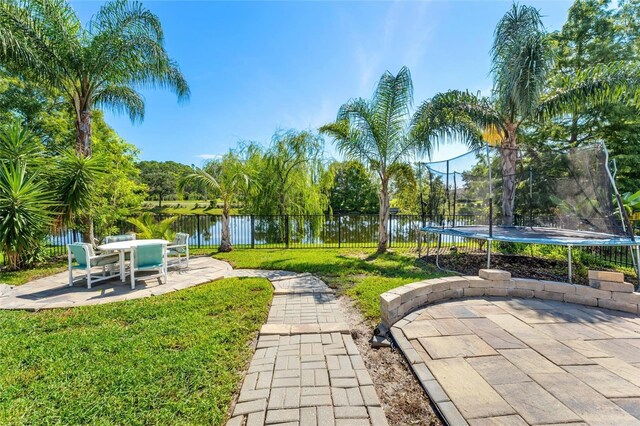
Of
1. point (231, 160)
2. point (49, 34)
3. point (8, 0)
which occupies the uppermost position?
point (8, 0)

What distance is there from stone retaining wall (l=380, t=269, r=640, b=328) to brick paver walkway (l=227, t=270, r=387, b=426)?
721 millimetres

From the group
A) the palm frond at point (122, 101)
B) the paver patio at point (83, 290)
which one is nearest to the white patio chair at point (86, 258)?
the paver patio at point (83, 290)

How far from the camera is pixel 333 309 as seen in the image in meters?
3.70

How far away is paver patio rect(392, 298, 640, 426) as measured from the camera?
167 cm

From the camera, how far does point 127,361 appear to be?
2.30 meters

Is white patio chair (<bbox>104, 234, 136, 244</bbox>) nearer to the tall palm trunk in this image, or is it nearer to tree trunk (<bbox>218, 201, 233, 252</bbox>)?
the tall palm trunk

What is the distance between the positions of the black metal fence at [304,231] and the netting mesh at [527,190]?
1.14 meters

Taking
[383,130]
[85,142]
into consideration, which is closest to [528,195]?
[383,130]

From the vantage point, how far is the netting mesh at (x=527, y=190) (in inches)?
203

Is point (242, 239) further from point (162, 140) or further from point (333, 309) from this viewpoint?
point (162, 140)

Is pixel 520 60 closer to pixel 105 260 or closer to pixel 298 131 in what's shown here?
pixel 298 131

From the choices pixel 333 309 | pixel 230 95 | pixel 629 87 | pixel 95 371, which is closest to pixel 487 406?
pixel 333 309

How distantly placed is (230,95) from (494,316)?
1039 centimetres

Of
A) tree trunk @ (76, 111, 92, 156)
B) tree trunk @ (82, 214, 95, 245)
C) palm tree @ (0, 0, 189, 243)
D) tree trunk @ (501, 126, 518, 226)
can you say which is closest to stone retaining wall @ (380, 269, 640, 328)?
tree trunk @ (501, 126, 518, 226)
